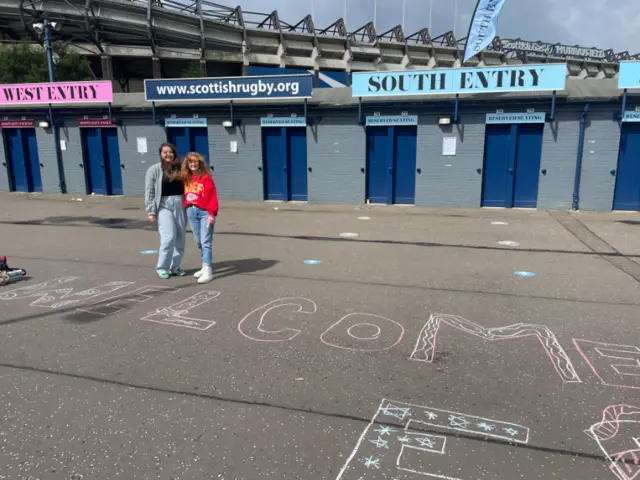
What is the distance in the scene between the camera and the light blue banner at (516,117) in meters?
12.2

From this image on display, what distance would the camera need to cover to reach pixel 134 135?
15398 mm

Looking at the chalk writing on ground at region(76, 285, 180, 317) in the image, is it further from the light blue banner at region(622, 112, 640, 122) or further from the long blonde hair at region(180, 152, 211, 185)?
the light blue banner at region(622, 112, 640, 122)

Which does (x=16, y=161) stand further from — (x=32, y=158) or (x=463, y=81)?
(x=463, y=81)

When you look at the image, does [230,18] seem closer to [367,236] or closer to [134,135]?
[134,135]

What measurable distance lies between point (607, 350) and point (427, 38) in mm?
50362

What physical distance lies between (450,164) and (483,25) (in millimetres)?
4457

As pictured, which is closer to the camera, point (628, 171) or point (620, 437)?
point (620, 437)

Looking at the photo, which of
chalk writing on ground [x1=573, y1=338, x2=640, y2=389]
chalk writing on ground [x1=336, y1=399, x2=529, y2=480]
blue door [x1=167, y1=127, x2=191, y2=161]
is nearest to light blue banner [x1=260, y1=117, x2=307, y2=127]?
blue door [x1=167, y1=127, x2=191, y2=161]

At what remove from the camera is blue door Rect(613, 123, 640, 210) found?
11.9m

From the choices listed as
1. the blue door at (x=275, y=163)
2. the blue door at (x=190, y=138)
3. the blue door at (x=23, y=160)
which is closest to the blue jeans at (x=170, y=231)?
the blue door at (x=275, y=163)

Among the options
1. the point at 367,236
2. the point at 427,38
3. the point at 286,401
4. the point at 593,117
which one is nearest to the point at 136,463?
the point at 286,401

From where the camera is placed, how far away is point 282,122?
1400 cm

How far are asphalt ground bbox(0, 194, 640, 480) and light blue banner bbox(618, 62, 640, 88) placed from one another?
5871 mm

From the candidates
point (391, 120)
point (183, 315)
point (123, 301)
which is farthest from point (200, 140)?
point (183, 315)
